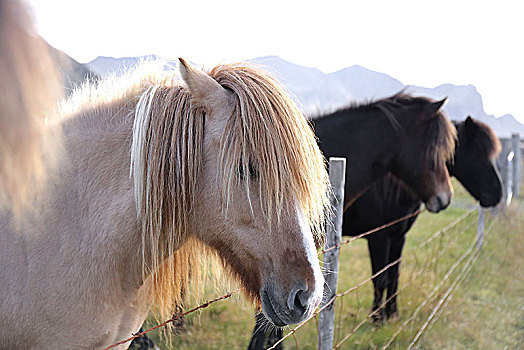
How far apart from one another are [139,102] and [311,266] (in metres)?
0.93

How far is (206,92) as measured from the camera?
1565mm

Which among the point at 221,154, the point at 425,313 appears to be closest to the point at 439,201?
the point at 425,313

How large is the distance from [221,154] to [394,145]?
9.44 ft

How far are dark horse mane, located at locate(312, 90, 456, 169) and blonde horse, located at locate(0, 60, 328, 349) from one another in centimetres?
261

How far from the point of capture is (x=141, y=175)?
1.53 m

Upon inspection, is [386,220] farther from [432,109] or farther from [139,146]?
[139,146]

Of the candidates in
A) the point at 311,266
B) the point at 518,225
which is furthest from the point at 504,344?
the point at 518,225

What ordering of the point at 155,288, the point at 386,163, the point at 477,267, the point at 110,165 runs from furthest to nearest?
the point at 477,267
the point at 386,163
the point at 155,288
the point at 110,165

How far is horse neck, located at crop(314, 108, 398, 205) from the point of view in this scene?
3902 mm

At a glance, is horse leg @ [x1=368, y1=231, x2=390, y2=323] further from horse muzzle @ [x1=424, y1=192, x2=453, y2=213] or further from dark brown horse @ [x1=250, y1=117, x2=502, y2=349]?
horse muzzle @ [x1=424, y1=192, x2=453, y2=213]

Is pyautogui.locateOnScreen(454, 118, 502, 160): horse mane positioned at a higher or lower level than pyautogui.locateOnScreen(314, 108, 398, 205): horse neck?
lower

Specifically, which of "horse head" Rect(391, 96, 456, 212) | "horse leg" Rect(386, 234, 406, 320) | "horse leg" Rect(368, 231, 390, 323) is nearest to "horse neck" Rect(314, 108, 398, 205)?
"horse head" Rect(391, 96, 456, 212)

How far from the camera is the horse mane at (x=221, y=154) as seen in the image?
152 cm

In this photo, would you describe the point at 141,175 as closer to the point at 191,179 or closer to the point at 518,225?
the point at 191,179
